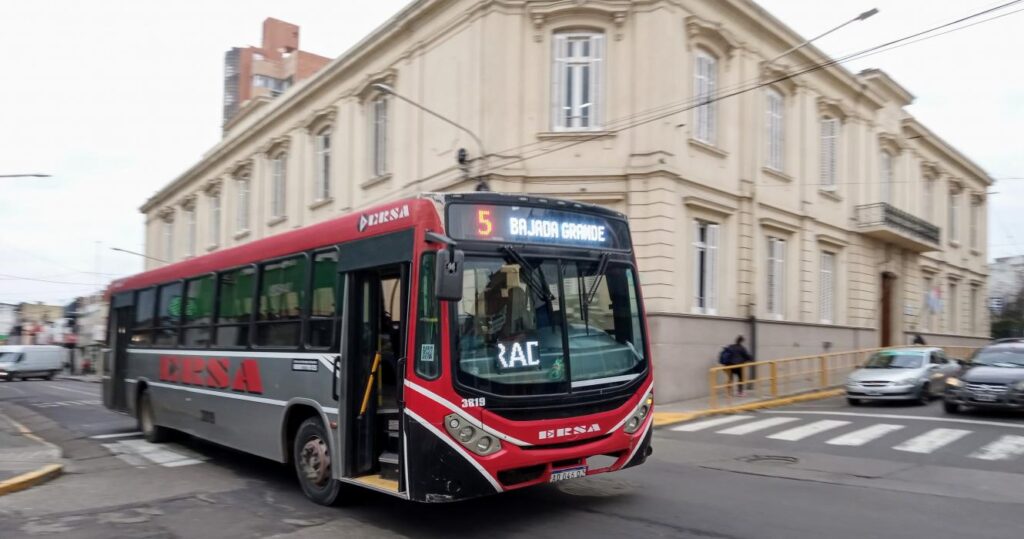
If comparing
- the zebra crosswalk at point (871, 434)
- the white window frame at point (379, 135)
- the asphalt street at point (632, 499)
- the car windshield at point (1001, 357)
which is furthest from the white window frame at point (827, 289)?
the white window frame at point (379, 135)

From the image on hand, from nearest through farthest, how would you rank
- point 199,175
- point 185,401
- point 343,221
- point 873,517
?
1. point 873,517
2. point 343,221
3. point 185,401
4. point 199,175

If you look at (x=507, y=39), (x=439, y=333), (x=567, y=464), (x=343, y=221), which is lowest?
(x=567, y=464)

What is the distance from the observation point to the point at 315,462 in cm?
804

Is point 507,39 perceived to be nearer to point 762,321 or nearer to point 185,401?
point 762,321

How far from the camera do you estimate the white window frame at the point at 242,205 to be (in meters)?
36.0

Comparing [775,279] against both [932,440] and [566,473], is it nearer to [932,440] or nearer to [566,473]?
[932,440]

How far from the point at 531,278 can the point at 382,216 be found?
1.55 meters

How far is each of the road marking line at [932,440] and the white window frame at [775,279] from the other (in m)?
10.3

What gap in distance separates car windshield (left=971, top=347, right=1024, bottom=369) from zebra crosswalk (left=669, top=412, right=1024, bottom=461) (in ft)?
11.0

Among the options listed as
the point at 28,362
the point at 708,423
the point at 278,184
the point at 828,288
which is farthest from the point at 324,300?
the point at 28,362

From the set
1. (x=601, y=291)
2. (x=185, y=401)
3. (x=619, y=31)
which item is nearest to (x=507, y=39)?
(x=619, y=31)

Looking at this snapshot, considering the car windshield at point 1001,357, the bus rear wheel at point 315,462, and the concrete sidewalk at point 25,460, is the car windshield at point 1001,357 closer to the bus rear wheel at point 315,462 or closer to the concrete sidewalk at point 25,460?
the bus rear wheel at point 315,462

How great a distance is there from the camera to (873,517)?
24.3 ft

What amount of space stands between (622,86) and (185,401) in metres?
12.9
